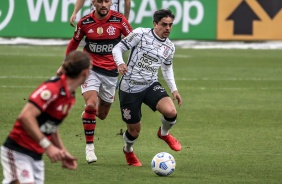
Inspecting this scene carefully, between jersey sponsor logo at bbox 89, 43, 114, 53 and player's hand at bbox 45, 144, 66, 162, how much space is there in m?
5.41

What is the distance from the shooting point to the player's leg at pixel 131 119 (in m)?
12.0

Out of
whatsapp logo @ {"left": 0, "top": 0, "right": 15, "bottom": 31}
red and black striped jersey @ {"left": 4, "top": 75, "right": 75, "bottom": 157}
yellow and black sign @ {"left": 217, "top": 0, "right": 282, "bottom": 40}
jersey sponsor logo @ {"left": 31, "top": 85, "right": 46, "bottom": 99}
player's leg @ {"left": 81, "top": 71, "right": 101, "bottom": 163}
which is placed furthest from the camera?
yellow and black sign @ {"left": 217, "top": 0, "right": 282, "bottom": 40}

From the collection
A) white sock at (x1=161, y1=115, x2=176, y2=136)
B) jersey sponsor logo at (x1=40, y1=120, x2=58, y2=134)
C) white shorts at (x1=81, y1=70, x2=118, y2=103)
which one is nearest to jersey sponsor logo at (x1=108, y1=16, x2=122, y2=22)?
white shorts at (x1=81, y1=70, x2=118, y2=103)

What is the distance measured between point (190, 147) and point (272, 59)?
13.2 meters

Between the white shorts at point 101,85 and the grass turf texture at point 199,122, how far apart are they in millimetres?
839

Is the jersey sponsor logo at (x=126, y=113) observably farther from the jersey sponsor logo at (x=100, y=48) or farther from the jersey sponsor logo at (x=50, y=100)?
the jersey sponsor logo at (x=50, y=100)

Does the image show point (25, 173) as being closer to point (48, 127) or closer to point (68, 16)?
point (48, 127)

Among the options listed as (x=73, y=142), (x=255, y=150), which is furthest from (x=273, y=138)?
(x=73, y=142)

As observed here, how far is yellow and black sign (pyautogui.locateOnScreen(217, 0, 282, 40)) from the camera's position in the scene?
2802cm

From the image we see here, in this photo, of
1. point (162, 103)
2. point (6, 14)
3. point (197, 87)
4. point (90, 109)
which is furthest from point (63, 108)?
point (6, 14)

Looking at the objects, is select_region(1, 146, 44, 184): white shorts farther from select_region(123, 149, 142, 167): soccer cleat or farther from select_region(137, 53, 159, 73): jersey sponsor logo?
select_region(137, 53, 159, 73): jersey sponsor logo

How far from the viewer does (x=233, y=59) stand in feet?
86.2

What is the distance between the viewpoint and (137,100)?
12.1m

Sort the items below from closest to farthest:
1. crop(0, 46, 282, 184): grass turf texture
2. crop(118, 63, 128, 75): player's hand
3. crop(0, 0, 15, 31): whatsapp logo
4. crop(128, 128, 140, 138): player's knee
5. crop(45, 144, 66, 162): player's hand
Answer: crop(45, 144, 66, 162): player's hand, crop(0, 46, 282, 184): grass turf texture, crop(118, 63, 128, 75): player's hand, crop(128, 128, 140, 138): player's knee, crop(0, 0, 15, 31): whatsapp logo
